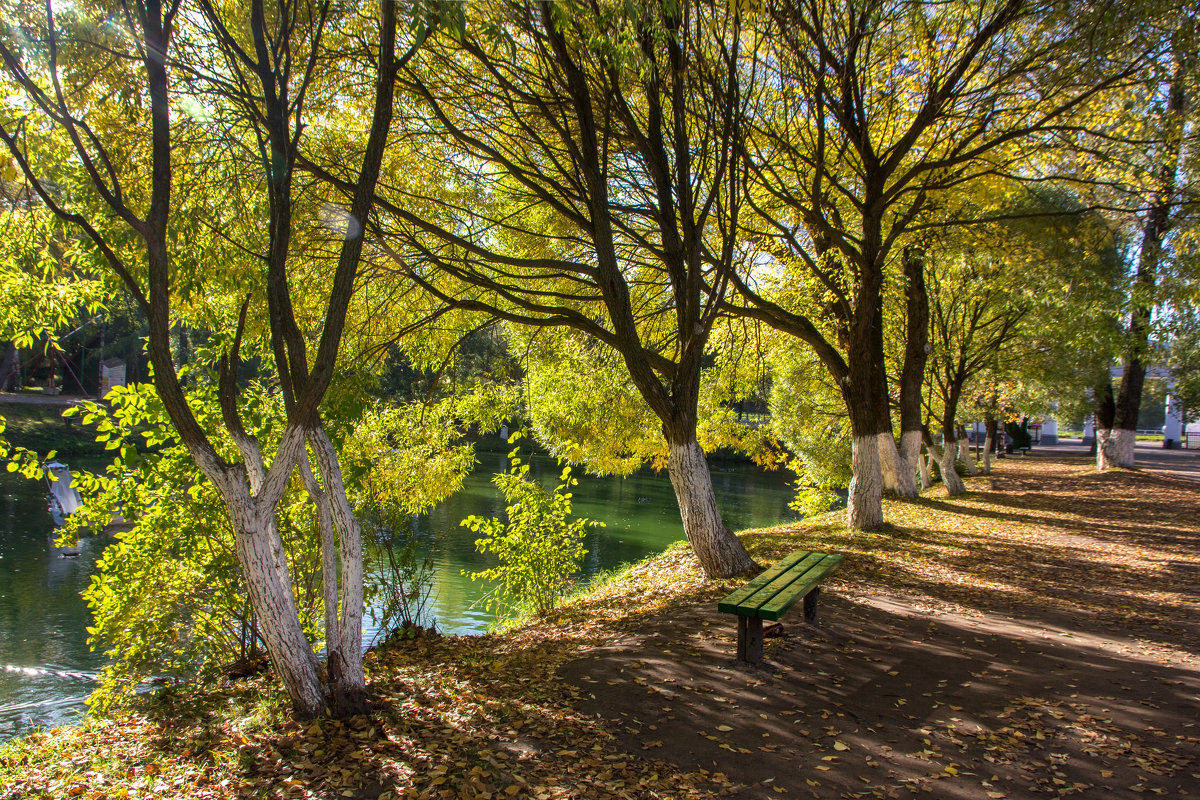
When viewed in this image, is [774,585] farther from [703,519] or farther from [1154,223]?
[1154,223]

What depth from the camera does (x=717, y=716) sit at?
4230 millimetres

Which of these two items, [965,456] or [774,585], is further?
[965,456]

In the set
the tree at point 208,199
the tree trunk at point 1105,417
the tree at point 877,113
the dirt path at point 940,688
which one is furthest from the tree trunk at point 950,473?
the tree at point 208,199

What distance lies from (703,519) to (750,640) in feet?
9.03

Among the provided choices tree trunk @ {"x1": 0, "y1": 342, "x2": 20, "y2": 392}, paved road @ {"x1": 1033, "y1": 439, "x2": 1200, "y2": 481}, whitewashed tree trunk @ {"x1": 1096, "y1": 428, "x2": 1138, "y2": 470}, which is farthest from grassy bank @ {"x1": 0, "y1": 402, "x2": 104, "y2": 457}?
paved road @ {"x1": 1033, "y1": 439, "x2": 1200, "y2": 481}

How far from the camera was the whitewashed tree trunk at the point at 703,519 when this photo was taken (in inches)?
301

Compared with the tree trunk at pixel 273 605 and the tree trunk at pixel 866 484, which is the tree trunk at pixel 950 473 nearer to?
the tree trunk at pixel 866 484

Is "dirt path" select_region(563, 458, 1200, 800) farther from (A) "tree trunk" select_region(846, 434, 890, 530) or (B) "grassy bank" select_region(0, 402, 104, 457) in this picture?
(B) "grassy bank" select_region(0, 402, 104, 457)

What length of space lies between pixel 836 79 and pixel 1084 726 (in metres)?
7.79

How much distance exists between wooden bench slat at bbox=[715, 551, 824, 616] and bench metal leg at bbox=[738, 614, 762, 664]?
0.59 feet

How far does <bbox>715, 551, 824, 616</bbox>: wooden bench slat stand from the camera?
4.66 metres

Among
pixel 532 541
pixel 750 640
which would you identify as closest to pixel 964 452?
pixel 532 541

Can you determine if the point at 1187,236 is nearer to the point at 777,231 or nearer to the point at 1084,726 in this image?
the point at 777,231

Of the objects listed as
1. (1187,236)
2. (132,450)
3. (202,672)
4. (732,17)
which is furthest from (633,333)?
(1187,236)
